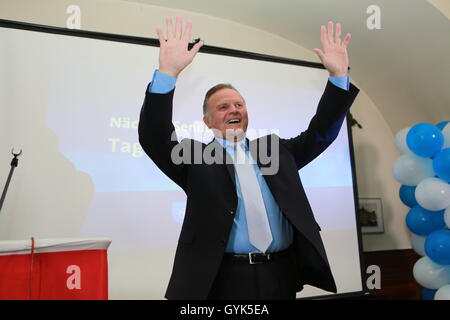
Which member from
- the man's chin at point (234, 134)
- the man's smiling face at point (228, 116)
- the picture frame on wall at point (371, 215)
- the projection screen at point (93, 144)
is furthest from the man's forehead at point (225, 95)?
the picture frame on wall at point (371, 215)

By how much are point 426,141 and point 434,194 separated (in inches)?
14.4

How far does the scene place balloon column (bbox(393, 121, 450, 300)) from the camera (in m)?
2.42

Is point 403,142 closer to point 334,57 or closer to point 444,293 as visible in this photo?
point 444,293

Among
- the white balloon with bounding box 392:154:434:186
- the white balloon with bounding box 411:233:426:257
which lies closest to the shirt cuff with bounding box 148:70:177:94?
the white balloon with bounding box 392:154:434:186

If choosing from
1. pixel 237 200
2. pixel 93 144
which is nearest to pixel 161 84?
pixel 237 200

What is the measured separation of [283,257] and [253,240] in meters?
0.13

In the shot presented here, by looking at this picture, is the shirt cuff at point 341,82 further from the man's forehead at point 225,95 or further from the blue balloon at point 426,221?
the blue balloon at point 426,221

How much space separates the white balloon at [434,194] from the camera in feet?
7.95

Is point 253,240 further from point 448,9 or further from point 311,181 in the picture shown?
point 448,9

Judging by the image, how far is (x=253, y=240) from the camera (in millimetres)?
1206

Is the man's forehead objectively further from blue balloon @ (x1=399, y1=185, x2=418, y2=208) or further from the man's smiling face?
blue balloon @ (x1=399, y1=185, x2=418, y2=208)

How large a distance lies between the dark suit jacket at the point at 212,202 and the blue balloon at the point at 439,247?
1.56m
